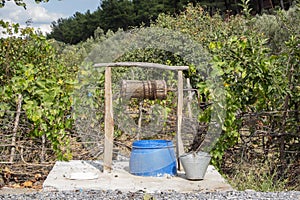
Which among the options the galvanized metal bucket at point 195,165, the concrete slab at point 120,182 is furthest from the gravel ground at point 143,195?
the galvanized metal bucket at point 195,165

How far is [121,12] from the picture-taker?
917 inches

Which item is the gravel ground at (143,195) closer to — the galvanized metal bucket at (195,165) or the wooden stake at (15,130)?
the galvanized metal bucket at (195,165)

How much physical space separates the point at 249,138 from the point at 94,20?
20.8m

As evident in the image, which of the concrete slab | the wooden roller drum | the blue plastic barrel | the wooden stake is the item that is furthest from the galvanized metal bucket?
the wooden stake

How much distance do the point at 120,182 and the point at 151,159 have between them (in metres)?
0.36

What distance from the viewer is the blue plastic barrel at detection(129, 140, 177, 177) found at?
3.95m

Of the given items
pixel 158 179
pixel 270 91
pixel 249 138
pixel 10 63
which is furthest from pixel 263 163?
pixel 10 63

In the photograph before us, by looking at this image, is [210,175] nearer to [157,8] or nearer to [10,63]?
[10,63]

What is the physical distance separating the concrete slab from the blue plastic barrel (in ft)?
0.22

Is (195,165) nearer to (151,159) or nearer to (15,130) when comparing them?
(151,159)

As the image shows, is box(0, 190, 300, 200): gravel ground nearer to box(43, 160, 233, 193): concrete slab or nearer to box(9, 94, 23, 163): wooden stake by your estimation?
box(43, 160, 233, 193): concrete slab

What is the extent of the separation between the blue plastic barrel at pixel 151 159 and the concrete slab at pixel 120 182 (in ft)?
0.22

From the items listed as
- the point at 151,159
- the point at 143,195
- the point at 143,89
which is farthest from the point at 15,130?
the point at 143,195

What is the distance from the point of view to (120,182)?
12.4 feet
